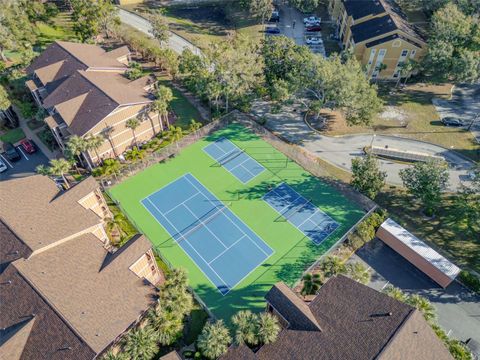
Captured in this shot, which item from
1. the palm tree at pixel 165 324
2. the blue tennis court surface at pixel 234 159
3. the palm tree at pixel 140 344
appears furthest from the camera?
the blue tennis court surface at pixel 234 159

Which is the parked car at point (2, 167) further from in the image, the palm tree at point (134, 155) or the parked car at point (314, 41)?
the parked car at point (314, 41)

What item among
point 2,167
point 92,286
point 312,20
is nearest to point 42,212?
point 92,286

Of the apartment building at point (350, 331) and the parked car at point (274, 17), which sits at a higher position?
the parked car at point (274, 17)

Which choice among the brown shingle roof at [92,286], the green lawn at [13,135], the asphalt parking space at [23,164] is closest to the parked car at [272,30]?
the asphalt parking space at [23,164]

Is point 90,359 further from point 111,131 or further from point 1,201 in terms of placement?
point 111,131

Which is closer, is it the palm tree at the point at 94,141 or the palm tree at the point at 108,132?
the palm tree at the point at 94,141

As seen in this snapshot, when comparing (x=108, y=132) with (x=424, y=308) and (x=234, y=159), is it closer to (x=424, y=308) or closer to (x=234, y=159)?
(x=234, y=159)
